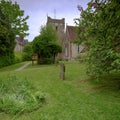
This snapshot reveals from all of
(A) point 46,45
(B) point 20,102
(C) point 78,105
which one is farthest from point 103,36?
(A) point 46,45

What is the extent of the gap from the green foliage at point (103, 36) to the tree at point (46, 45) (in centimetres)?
1444

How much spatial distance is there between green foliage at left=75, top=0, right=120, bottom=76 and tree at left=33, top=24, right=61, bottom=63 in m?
14.4

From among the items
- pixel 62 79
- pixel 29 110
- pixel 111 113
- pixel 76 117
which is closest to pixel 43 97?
pixel 29 110

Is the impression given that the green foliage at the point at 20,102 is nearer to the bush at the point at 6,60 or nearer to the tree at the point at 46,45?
the tree at the point at 46,45

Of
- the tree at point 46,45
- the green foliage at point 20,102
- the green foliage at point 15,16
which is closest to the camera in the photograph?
the green foliage at point 20,102

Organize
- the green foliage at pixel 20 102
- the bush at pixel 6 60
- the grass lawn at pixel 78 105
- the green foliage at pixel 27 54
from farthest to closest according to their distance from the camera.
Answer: the green foliage at pixel 27 54, the bush at pixel 6 60, the green foliage at pixel 20 102, the grass lawn at pixel 78 105

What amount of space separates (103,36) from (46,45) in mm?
15314

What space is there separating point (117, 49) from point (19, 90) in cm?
421

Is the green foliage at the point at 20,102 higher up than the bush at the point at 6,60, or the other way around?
the bush at the point at 6,60

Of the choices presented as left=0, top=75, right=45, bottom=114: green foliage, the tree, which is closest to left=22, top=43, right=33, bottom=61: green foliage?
the tree

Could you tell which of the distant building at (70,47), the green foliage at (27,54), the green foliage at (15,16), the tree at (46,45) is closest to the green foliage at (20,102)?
the tree at (46,45)

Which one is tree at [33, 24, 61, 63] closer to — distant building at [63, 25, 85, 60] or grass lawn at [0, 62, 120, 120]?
distant building at [63, 25, 85, 60]

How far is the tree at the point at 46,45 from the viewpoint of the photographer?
22766 mm

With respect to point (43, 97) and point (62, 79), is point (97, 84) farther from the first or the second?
point (43, 97)
